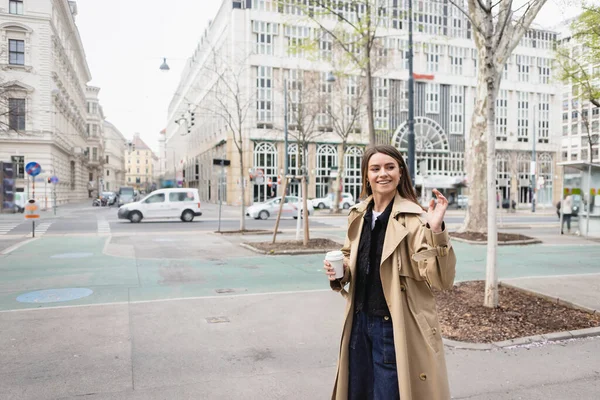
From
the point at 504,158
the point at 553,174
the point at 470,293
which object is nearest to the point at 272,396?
the point at 470,293

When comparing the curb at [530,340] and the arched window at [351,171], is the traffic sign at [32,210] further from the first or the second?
the arched window at [351,171]

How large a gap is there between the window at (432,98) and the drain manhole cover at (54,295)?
56.1 meters

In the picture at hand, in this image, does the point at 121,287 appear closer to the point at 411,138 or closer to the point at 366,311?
the point at 366,311

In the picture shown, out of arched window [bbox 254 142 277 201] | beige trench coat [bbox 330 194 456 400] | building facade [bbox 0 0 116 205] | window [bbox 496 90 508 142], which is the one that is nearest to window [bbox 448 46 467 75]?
window [bbox 496 90 508 142]

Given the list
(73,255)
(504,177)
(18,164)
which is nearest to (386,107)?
(504,177)

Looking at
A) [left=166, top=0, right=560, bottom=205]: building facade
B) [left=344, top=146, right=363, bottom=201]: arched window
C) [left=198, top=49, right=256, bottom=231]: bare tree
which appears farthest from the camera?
[left=344, top=146, right=363, bottom=201]: arched window

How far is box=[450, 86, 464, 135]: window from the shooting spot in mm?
60422

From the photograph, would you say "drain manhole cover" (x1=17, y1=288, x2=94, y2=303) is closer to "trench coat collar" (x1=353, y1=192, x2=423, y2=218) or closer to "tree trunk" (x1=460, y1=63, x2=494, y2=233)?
"trench coat collar" (x1=353, y1=192, x2=423, y2=218)

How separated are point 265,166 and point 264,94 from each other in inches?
297

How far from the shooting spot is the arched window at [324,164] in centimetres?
5484

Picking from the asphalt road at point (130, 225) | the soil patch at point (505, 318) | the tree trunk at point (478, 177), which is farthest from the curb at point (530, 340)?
the asphalt road at point (130, 225)

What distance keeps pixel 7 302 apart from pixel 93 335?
2.50 meters

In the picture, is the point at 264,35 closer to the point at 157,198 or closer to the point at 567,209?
the point at 157,198

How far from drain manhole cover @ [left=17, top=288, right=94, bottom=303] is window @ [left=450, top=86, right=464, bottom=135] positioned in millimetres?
58250
